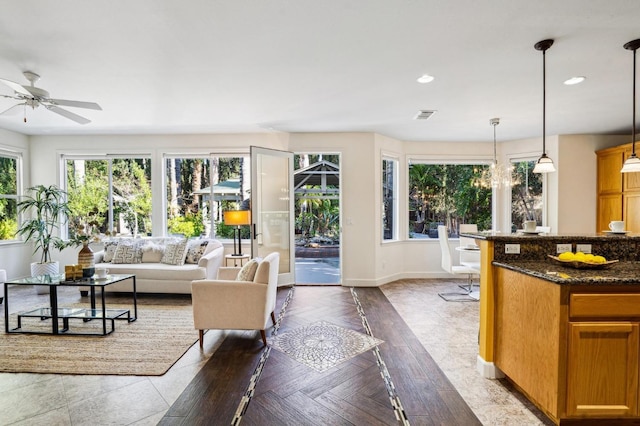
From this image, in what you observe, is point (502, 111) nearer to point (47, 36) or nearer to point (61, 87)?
point (47, 36)

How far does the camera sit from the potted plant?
5273 millimetres

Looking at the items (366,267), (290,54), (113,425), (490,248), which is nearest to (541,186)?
(366,267)

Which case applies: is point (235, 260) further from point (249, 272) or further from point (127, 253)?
point (249, 272)

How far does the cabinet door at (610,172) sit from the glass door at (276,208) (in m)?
5.23

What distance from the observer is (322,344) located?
320 cm

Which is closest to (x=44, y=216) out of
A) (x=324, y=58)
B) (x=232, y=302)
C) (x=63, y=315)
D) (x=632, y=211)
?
(x=63, y=315)

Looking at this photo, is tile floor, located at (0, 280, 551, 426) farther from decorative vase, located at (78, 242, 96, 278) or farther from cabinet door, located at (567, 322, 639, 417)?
decorative vase, located at (78, 242, 96, 278)

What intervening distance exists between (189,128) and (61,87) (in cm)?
201

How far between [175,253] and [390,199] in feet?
12.7

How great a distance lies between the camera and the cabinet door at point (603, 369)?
1.93 meters

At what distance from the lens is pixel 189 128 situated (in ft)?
17.8

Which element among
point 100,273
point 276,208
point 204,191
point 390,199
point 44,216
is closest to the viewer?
point 100,273

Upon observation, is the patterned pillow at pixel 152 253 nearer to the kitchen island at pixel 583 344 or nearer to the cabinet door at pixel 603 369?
the kitchen island at pixel 583 344

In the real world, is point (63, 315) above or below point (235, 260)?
below
